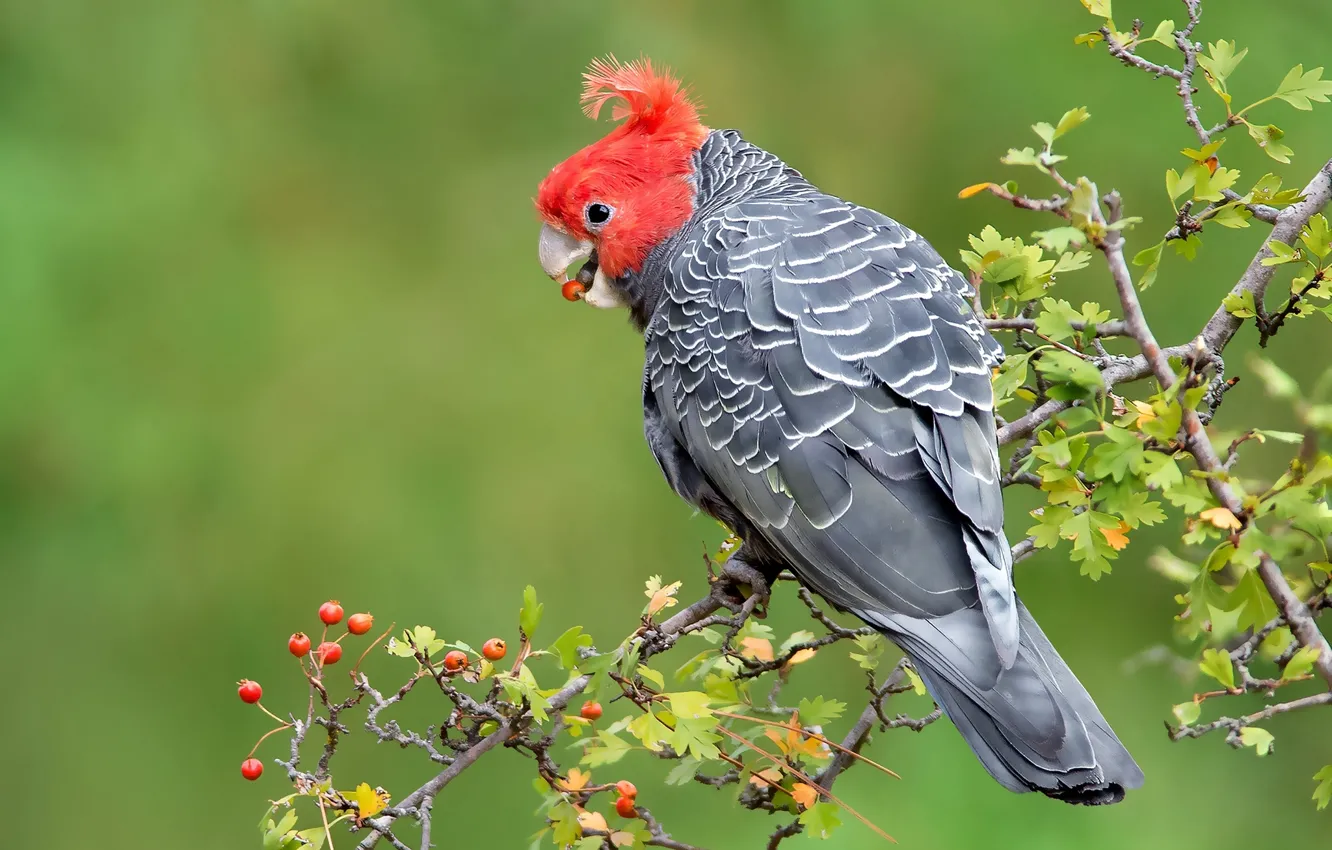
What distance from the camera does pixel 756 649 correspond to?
67.9 inches

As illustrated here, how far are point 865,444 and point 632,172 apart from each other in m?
0.85

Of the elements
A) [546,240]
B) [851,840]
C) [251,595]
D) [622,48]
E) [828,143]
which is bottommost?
[851,840]

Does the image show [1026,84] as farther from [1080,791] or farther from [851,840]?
[1080,791]

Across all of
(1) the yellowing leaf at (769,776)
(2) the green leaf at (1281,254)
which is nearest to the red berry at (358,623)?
(1) the yellowing leaf at (769,776)

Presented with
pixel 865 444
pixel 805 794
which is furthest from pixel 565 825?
pixel 865 444

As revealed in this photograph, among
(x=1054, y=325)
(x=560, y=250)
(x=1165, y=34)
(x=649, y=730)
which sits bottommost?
(x=649, y=730)

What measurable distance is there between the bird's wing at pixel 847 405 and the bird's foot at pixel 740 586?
122 millimetres

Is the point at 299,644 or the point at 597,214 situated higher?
the point at 597,214

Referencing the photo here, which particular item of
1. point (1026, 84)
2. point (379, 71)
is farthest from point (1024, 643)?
point (379, 71)

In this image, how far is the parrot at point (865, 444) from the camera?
1.46m

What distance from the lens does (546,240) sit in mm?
2361

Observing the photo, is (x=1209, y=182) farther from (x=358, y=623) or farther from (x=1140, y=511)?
(x=358, y=623)

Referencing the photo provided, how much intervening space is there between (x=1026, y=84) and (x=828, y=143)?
0.56 meters

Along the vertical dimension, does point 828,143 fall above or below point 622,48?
below
